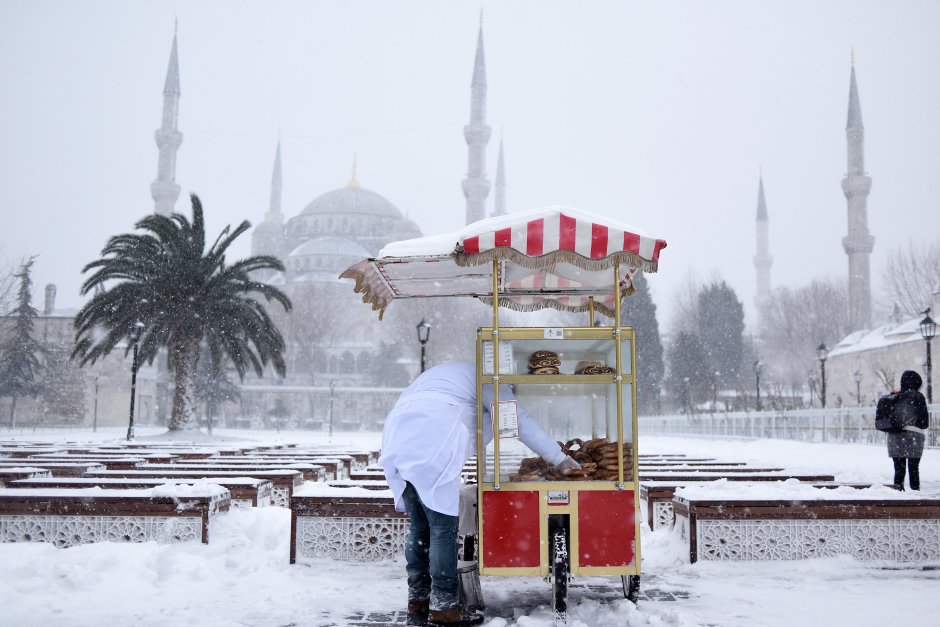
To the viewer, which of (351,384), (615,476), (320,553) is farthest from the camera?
(351,384)

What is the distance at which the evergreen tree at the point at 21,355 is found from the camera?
39.3 m

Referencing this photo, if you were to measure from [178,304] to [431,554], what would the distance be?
63.1 feet

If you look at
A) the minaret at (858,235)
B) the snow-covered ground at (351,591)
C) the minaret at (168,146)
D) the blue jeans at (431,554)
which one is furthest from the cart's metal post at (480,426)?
the minaret at (168,146)

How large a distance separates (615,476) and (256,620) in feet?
6.45

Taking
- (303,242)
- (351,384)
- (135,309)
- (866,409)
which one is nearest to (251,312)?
(135,309)

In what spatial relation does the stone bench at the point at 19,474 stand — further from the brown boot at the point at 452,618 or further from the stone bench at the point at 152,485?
the brown boot at the point at 452,618

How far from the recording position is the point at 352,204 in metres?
98.6

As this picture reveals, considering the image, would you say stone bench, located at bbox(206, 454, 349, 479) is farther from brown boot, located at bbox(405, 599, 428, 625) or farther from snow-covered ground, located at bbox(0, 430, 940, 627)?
brown boot, located at bbox(405, 599, 428, 625)

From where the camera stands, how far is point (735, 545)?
563 centimetres

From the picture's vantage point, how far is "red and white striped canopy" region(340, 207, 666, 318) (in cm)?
460

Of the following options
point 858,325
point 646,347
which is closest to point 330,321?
point 646,347

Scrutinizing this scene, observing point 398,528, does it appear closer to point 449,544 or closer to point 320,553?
point 320,553

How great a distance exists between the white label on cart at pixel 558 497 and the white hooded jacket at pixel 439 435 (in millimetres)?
164

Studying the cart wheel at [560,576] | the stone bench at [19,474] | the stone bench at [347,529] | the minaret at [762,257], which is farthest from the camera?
the minaret at [762,257]
